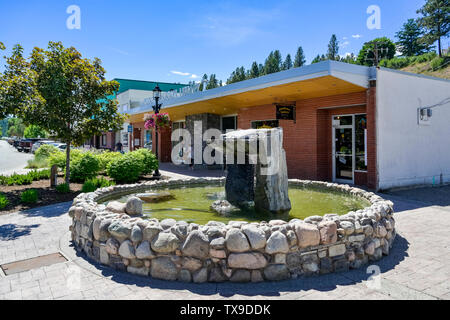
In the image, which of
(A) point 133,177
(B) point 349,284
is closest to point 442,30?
(A) point 133,177

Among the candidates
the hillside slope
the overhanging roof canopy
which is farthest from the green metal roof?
the hillside slope

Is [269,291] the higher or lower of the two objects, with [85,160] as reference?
lower

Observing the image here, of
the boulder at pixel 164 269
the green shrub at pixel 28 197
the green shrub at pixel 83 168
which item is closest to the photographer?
the boulder at pixel 164 269

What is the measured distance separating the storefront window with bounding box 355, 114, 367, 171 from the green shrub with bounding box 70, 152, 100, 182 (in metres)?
9.97

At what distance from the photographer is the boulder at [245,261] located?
3.43 meters

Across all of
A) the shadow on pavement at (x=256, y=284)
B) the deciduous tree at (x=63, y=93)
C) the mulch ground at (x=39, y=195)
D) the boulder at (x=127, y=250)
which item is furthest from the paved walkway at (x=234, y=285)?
the deciduous tree at (x=63, y=93)

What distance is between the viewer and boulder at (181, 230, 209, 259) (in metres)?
3.48

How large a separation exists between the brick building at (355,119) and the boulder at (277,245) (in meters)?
6.77

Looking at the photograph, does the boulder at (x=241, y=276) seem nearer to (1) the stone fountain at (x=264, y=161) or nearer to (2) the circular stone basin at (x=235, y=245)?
(2) the circular stone basin at (x=235, y=245)

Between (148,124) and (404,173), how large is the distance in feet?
36.5
